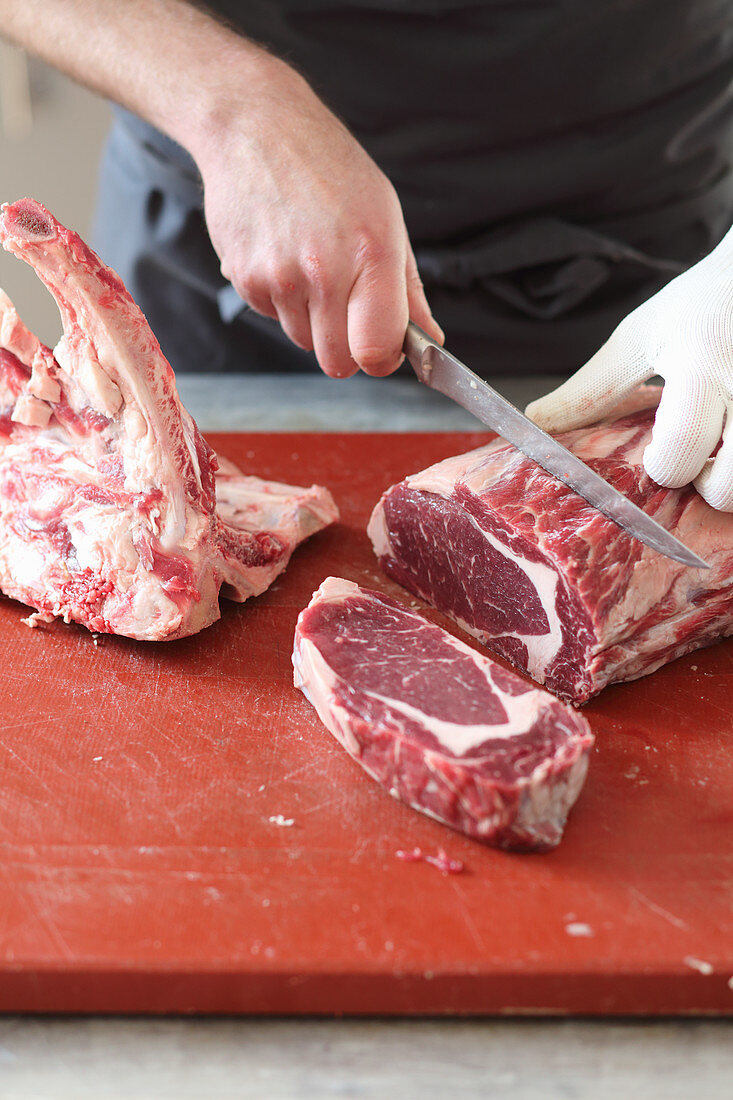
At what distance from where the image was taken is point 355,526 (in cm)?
325

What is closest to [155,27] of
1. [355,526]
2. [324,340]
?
[324,340]

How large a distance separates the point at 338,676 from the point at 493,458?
802mm

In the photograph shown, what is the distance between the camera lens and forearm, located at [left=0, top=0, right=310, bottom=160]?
301 centimetres

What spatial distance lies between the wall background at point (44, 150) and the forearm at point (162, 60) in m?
4.31

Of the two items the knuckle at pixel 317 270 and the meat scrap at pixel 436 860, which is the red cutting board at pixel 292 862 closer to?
the meat scrap at pixel 436 860

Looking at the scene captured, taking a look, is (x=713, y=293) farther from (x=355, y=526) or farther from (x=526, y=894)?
(x=526, y=894)

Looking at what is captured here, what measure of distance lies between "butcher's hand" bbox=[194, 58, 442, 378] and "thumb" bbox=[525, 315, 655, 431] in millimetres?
449

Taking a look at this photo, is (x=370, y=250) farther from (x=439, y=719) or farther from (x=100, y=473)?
(x=439, y=719)

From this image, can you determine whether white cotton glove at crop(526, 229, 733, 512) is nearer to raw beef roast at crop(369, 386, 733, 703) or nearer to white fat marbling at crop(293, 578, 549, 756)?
raw beef roast at crop(369, 386, 733, 703)

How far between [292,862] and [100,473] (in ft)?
3.85

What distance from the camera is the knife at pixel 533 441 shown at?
2.42m

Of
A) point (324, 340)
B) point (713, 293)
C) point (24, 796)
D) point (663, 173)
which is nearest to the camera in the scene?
point (24, 796)

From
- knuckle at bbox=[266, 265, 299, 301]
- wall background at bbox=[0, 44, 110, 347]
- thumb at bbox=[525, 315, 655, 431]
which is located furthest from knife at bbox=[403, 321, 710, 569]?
wall background at bbox=[0, 44, 110, 347]

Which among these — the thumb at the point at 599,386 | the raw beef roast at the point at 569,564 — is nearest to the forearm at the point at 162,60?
the thumb at the point at 599,386
